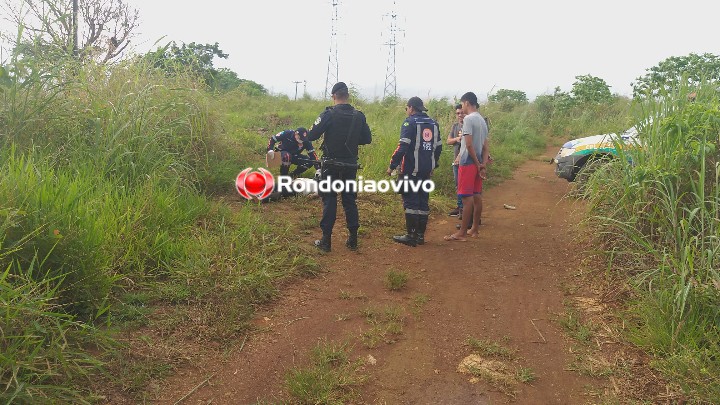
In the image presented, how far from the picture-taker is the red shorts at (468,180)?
5.69m

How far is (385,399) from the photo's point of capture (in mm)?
2916

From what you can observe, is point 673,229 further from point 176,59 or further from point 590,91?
point 590,91

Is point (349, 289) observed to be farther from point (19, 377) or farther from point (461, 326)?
point (19, 377)

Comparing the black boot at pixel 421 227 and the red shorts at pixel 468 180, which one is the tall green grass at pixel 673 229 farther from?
the black boot at pixel 421 227

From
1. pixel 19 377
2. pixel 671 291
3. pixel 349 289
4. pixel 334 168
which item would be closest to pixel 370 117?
pixel 334 168

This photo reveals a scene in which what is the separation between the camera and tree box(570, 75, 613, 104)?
56.4 ft

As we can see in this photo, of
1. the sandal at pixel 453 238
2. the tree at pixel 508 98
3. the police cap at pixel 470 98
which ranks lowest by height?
the sandal at pixel 453 238

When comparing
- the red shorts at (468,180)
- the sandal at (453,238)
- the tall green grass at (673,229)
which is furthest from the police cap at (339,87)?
the tall green grass at (673,229)

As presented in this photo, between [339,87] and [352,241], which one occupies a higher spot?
[339,87]

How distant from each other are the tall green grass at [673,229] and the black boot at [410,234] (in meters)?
1.87

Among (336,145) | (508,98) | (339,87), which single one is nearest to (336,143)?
(336,145)

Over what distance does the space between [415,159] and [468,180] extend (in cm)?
66

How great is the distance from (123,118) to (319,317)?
3.11 m

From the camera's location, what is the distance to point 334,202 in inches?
207
